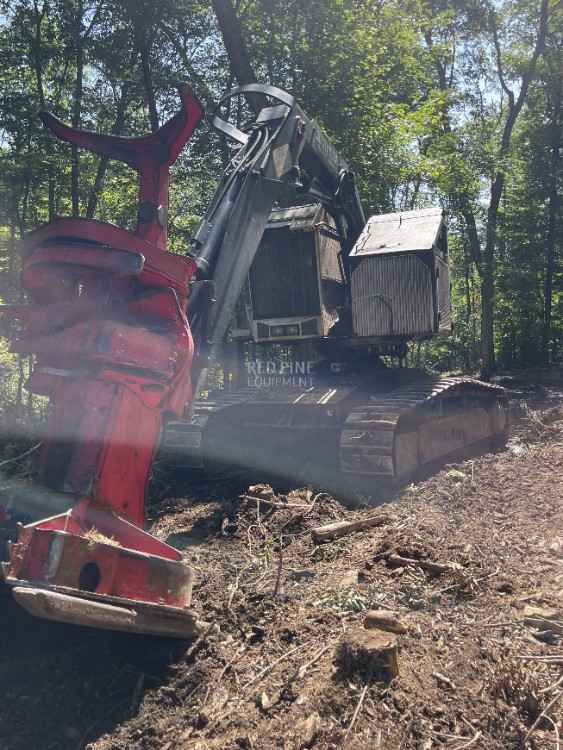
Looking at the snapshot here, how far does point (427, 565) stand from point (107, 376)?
214cm

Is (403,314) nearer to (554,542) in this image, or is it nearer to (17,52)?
(554,542)

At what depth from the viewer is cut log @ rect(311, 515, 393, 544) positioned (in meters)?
4.92

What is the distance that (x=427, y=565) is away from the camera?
409 centimetres

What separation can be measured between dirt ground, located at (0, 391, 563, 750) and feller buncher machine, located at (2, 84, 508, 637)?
13.4 inches

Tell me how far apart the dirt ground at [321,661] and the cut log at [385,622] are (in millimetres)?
76

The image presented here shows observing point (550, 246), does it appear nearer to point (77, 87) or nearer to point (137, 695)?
point (77, 87)

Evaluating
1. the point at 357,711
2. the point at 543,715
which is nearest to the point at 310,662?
the point at 357,711

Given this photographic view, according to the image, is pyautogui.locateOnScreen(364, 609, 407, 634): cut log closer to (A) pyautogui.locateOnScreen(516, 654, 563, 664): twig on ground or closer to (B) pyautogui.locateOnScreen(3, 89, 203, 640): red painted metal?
(A) pyautogui.locateOnScreen(516, 654, 563, 664): twig on ground

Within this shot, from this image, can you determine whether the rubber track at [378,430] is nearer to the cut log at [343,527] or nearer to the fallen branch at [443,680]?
the cut log at [343,527]

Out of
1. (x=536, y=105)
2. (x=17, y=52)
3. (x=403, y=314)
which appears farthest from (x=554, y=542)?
(x=536, y=105)

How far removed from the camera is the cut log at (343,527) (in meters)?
4.92

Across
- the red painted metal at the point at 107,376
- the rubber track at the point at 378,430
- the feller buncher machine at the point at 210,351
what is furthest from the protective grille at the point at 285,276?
the red painted metal at the point at 107,376

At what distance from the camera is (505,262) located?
2267cm

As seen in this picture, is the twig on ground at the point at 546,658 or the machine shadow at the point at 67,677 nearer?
the machine shadow at the point at 67,677
